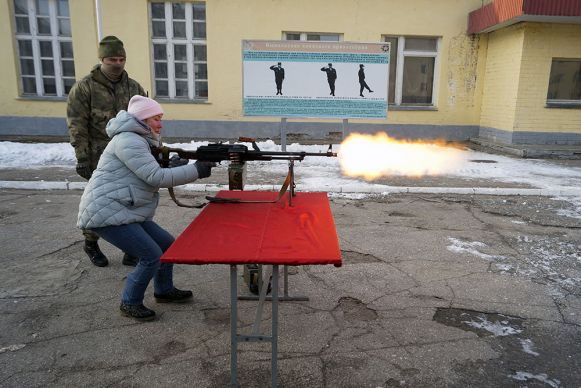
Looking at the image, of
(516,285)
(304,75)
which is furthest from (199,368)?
(304,75)

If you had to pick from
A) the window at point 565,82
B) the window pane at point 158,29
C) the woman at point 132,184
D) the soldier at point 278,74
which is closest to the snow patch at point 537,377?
the woman at point 132,184

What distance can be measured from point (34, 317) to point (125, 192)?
132cm

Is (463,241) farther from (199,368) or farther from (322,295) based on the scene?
(199,368)

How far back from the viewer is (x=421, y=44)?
1398 centimetres

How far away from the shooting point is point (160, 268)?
3.66 m

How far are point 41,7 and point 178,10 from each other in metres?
4.10

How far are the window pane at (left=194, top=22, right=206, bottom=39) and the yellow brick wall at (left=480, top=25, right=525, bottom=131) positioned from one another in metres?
8.76

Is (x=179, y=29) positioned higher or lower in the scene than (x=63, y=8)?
lower

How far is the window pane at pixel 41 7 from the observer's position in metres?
13.2

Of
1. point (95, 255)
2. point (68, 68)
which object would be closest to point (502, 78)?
point (95, 255)

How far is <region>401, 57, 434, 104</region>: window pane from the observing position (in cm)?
1416

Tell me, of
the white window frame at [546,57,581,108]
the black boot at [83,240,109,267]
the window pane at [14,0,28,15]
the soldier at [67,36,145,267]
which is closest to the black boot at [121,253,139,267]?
the soldier at [67,36,145,267]

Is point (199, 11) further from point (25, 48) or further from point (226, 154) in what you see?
point (226, 154)

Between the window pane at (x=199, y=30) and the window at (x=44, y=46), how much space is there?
150 inches
